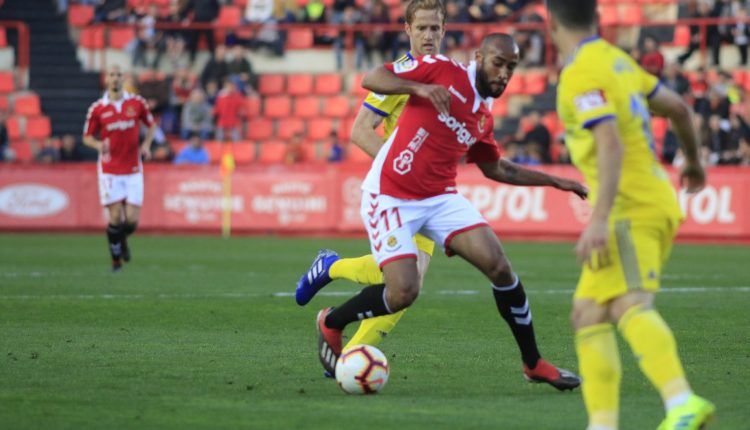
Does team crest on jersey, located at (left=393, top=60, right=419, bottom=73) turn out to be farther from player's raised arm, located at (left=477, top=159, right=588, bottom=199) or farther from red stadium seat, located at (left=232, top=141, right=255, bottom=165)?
red stadium seat, located at (left=232, top=141, right=255, bottom=165)

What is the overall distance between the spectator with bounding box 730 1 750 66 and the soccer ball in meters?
20.9

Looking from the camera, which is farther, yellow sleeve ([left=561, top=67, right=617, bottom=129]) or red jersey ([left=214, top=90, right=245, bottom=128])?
red jersey ([left=214, top=90, right=245, bottom=128])

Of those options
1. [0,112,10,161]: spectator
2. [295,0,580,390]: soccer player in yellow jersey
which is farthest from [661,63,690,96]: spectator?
[295,0,580,390]: soccer player in yellow jersey

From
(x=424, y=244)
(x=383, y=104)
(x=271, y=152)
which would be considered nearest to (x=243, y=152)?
(x=271, y=152)

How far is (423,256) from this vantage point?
8.73 m

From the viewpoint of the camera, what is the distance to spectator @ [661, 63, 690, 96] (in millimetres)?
25422

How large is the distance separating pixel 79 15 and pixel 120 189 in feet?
51.2

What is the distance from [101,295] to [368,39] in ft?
55.2

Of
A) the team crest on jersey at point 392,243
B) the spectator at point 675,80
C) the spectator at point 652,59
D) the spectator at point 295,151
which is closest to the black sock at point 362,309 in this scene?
the team crest on jersey at point 392,243

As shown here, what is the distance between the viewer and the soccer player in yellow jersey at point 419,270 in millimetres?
7901

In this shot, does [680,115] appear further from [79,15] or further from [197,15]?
[79,15]

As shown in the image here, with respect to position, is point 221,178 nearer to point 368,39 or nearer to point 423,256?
point 368,39

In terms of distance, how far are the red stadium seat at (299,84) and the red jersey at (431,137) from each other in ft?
74.7

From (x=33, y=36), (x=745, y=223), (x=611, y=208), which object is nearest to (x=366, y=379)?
(x=611, y=208)
